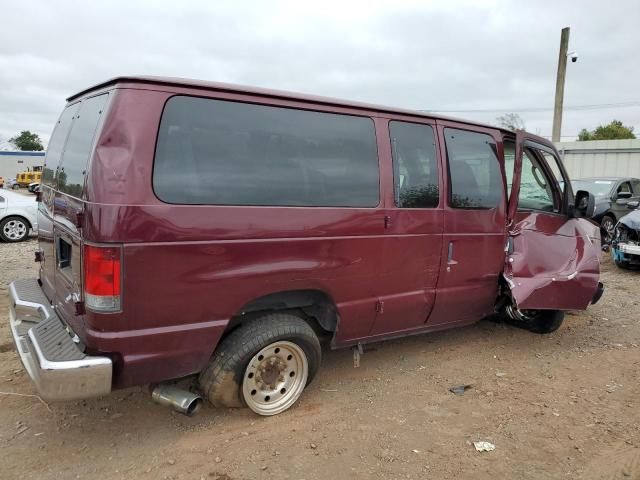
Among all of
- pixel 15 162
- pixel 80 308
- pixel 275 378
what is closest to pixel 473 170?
pixel 275 378

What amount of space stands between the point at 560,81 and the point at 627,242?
11110mm

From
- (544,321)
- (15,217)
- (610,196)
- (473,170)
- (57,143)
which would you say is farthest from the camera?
(610,196)

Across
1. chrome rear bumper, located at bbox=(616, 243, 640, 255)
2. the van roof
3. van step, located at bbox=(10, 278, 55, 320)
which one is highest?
the van roof

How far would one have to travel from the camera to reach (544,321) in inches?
208

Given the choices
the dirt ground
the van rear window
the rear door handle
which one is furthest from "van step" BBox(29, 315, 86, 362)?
the rear door handle

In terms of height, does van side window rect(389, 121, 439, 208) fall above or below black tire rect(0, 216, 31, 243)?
above

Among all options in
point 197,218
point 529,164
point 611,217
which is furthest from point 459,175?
point 611,217

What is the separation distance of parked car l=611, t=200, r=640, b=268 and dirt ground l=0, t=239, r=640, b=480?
4512 millimetres

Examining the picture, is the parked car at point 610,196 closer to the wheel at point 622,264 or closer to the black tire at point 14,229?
the wheel at point 622,264

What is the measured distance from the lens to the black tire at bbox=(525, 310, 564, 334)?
5.15 metres

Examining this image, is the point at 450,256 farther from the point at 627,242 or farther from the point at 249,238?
the point at 627,242

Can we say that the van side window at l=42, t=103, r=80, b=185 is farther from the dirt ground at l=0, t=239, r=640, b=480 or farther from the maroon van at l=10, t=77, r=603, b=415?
the dirt ground at l=0, t=239, r=640, b=480

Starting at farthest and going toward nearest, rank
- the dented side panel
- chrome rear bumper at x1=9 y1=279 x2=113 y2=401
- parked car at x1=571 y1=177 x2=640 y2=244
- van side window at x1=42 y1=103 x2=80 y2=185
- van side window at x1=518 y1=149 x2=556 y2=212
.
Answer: parked car at x1=571 y1=177 x2=640 y2=244 → van side window at x1=518 y1=149 x2=556 y2=212 → the dented side panel → van side window at x1=42 y1=103 x2=80 y2=185 → chrome rear bumper at x1=9 y1=279 x2=113 y2=401

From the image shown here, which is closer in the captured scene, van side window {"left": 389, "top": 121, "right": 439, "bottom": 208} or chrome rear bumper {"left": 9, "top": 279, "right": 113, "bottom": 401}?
chrome rear bumper {"left": 9, "top": 279, "right": 113, "bottom": 401}
